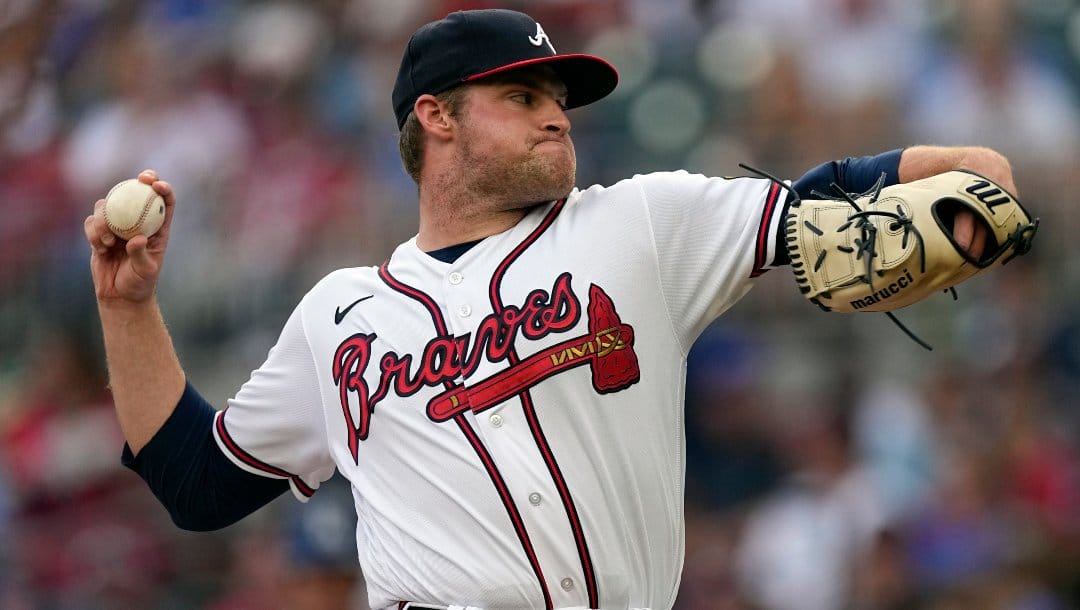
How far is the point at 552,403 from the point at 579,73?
0.80m

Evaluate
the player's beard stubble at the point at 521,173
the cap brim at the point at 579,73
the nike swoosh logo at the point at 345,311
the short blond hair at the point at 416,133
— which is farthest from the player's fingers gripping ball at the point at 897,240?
the nike swoosh logo at the point at 345,311

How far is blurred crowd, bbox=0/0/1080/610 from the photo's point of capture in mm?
5023

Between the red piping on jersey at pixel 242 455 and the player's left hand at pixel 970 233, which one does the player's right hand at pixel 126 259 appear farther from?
the player's left hand at pixel 970 233

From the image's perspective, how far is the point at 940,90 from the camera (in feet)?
18.3

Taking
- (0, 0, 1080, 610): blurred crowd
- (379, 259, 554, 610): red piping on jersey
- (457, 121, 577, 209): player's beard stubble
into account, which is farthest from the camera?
(0, 0, 1080, 610): blurred crowd

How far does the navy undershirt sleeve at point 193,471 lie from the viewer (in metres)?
3.06

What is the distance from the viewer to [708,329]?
560cm

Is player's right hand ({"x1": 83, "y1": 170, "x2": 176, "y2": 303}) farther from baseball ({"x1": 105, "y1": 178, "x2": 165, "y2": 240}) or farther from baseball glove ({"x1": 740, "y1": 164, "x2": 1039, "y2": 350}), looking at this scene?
baseball glove ({"x1": 740, "y1": 164, "x2": 1039, "y2": 350})

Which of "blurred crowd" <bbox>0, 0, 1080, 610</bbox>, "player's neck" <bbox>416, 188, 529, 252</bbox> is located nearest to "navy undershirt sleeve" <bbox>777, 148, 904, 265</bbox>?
"player's neck" <bbox>416, 188, 529, 252</bbox>

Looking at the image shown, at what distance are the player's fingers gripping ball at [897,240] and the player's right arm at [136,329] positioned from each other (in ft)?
4.47

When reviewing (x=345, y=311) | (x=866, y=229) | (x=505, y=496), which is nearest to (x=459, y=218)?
(x=345, y=311)

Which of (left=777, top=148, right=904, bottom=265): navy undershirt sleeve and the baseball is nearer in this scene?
(left=777, top=148, right=904, bottom=265): navy undershirt sleeve

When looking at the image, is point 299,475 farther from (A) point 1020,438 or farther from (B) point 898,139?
(B) point 898,139

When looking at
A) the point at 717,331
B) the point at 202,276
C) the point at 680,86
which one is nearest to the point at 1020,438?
the point at 717,331
